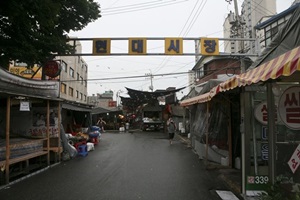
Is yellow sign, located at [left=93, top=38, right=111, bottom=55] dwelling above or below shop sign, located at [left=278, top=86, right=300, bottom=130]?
above

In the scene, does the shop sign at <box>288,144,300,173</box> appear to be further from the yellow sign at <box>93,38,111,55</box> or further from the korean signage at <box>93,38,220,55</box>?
the yellow sign at <box>93,38,111,55</box>

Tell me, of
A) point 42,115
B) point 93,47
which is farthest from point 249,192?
point 93,47

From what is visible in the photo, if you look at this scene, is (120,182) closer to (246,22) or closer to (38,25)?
(38,25)

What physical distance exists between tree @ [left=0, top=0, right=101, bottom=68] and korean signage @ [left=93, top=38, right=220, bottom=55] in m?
2.29

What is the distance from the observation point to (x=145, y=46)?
1403 cm

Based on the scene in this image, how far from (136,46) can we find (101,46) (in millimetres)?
1983

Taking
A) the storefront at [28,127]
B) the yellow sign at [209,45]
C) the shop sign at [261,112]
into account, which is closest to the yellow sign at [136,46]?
the yellow sign at [209,45]

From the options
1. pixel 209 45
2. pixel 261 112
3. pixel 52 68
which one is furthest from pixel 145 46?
pixel 261 112

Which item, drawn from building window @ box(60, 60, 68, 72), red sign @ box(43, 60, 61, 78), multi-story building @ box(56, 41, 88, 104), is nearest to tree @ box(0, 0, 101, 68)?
red sign @ box(43, 60, 61, 78)

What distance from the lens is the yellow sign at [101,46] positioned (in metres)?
14.1

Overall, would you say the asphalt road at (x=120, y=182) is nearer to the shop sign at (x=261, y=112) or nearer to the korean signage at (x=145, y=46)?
the shop sign at (x=261, y=112)

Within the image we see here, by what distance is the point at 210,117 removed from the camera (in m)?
11.0

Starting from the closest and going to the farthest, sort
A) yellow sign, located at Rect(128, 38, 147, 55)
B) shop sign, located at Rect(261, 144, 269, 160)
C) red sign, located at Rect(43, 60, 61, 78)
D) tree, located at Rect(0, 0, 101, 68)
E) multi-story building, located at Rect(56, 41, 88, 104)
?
shop sign, located at Rect(261, 144, 269, 160) → tree, located at Rect(0, 0, 101, 68) → red sign, located at Rect(43, 60, 61, 78) → yellow sign, located at Rect(128, 38, 147, 55) → multi-story building, located at Rect(56, 41, 88, 104)

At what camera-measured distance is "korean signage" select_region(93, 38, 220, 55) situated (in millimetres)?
13938
